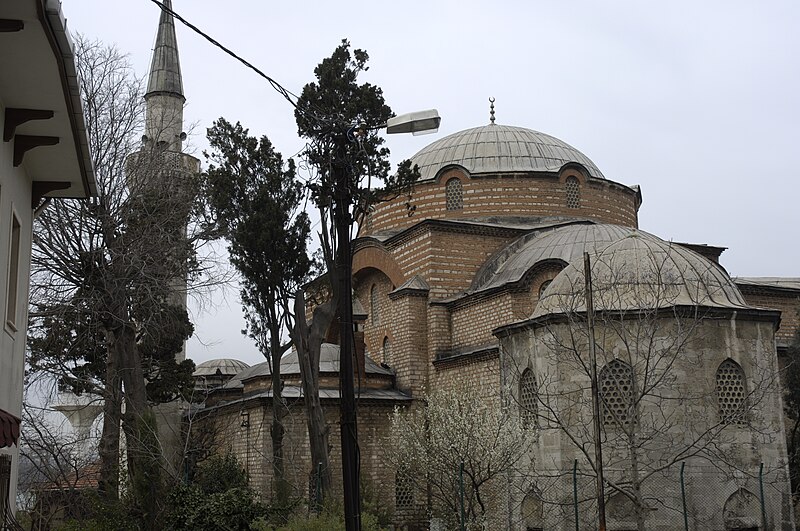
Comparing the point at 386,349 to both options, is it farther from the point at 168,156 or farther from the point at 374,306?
the point at 168,156

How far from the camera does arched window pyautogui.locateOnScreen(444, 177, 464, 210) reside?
26.6 meters

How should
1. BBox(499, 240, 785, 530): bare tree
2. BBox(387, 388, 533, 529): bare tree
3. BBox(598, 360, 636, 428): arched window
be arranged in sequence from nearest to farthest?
BBox(499, 240, 785, 530): bare tree → BBox(598, 360, 636, 428): arched window → BBox(387, 388, 533, 529): bare tree

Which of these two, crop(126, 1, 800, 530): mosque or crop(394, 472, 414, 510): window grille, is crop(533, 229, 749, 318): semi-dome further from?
crop(394, 472, 414, 510): window grille

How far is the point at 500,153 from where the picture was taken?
28.1 m

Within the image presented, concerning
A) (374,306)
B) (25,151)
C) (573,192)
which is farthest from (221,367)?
(25,151)

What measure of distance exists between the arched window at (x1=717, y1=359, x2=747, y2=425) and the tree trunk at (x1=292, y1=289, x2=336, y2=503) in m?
6.89

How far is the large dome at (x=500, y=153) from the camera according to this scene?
27.8m

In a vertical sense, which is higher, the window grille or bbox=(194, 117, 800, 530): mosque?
bbox=(194, 117, 800, 530): mosque

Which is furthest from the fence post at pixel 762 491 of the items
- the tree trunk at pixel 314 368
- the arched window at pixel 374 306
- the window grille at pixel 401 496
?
the arched window at pixel 374 306

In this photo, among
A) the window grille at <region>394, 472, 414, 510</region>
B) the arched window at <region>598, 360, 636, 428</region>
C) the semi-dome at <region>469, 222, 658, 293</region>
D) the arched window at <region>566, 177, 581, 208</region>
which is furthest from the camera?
the arched window at <region>566, 177, 581, 208</region>

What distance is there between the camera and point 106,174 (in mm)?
15172

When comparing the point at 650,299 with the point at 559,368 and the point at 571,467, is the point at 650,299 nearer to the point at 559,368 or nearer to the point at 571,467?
the point at 559,368

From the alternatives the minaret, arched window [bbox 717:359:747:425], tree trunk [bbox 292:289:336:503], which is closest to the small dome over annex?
the minaret

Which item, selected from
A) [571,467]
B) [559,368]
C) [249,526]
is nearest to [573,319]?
[559,368]
